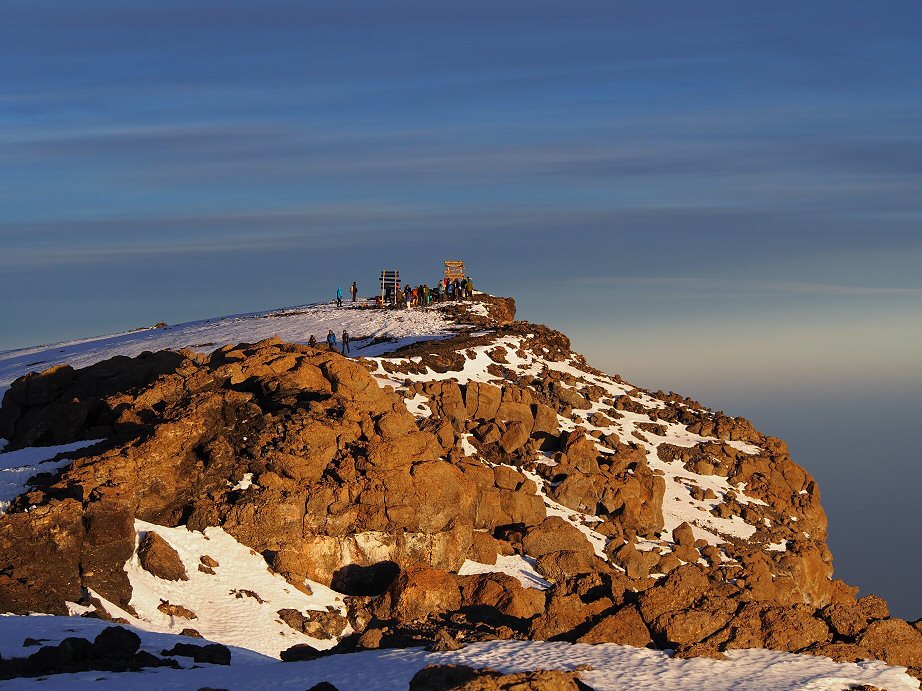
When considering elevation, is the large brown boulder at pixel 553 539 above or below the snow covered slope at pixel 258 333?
below

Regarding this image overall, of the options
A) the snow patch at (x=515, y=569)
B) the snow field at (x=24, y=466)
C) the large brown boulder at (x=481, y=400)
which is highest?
the large brown boulder at (x=481, y=400)

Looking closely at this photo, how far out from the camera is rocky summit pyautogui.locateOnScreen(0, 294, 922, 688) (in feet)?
73.5

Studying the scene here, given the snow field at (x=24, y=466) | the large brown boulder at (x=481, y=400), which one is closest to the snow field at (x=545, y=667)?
the snow field at (x=24, y=466)

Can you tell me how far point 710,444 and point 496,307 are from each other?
1857cm

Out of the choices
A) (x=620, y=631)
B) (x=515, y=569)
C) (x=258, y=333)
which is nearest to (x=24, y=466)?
(x=515, y=569)

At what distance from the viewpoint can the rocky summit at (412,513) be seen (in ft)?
73.5

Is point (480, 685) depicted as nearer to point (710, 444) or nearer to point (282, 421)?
point (282, 421)

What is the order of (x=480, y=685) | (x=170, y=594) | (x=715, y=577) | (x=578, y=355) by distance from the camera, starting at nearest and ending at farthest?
(x=480, y=685)
(x=170, y=594)
(x=715, y=577)
(x=578, y=355)

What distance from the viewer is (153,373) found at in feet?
142

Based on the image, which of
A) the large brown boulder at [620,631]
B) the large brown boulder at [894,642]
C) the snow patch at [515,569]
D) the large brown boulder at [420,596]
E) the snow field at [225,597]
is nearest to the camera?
the large brown boulder at [894,642]

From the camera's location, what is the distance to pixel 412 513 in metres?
31.4

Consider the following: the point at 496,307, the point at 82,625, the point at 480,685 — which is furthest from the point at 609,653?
the point at 496,307

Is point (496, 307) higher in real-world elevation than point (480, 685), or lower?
higher

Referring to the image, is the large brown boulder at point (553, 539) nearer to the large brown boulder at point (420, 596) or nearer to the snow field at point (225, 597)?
the snow field at point (225, 597)
